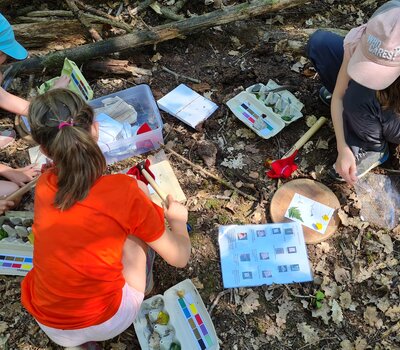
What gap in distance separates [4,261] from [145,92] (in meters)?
1.75

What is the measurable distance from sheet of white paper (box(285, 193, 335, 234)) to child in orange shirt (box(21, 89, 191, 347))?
4.12 ft

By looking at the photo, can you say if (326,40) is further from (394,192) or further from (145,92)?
(145,92)

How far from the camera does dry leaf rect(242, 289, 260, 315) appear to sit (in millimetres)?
2566

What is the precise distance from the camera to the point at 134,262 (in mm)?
2074

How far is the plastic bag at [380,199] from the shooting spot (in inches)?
114

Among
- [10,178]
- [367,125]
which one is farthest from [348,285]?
[10,178]

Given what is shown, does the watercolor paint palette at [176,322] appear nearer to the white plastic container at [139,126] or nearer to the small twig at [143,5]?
the white plastic container at [139,126]

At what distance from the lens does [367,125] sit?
2.75 m

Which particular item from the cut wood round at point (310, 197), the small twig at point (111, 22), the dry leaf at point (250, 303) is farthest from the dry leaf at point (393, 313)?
the small twig at point (111, 22)

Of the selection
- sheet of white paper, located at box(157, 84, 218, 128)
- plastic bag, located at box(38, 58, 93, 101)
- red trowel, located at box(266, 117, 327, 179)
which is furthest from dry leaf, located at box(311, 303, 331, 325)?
plastic bag, located at box(38, 58, 93, 101)

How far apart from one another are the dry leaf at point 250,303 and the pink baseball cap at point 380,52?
151 centimetres

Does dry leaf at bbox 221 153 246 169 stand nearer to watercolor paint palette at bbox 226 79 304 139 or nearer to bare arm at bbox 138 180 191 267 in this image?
watercolor paint palette at bbox 226 79 304 139

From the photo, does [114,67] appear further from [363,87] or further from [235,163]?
[363,87]

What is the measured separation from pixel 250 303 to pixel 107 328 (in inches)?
39.4
